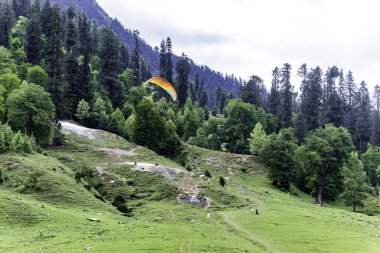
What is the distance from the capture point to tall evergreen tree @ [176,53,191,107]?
554 ft

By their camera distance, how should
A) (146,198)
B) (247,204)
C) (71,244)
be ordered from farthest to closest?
1. (247,204)
2. (146,198)
3. (71,244)

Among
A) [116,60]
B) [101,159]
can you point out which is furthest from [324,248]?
[116,60]

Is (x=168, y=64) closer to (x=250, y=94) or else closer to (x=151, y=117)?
(x=250, y=94)

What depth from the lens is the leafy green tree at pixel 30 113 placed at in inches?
2987

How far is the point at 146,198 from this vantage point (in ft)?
210

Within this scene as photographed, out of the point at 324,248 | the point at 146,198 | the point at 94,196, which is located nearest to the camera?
the point at 324,248

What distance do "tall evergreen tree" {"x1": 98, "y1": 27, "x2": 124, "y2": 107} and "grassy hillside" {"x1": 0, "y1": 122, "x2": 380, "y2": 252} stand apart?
147ft

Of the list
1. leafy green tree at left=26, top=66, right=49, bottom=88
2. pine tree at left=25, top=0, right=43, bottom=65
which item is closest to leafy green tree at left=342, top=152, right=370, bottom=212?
leafy green tree at left=26, top=66, right=49, bottom=88

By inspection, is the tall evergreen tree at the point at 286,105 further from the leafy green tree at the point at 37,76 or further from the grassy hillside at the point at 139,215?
the leafy green tree at the point at 37,76

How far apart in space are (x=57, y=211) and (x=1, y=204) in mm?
5794

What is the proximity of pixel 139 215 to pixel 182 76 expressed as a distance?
120 metres

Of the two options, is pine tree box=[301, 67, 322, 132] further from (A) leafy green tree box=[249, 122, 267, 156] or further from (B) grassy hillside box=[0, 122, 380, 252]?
(B) grassy hillside box=[0, 122, 380, 252]

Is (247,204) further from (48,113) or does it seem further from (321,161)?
(48,113)

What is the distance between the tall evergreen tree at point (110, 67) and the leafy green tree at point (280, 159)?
54116 mm
